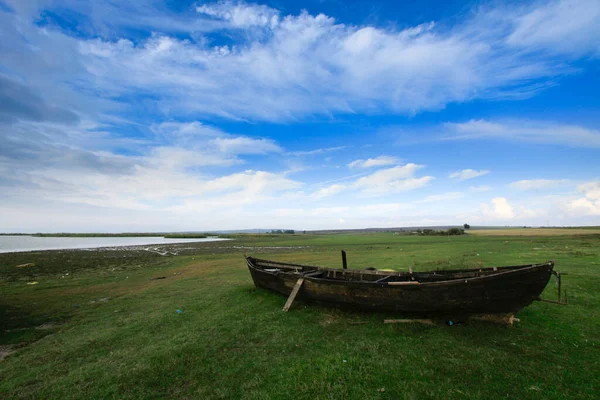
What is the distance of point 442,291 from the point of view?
295 inches

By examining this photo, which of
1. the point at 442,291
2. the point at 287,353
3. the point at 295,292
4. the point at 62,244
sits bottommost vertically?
the point at 287,353

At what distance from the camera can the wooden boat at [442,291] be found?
6965 millimetres

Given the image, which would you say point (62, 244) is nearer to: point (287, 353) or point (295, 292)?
point (295, 292)

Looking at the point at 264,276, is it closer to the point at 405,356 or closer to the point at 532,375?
the point at 405,356

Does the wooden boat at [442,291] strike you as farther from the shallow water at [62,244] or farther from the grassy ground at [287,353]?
the shallow water at [62,244]

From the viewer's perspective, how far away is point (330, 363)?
5.89 meters

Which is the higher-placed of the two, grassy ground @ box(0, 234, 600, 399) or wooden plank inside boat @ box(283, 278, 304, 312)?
wooden plank inside boat @ box(283, 278, 304, 312)

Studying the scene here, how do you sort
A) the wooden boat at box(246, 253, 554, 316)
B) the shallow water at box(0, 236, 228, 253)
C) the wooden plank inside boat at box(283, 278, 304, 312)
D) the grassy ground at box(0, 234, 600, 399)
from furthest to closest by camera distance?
the shallow water at box(0, 236, 228, 253) → the wooden plank inside boat at box(283, 278, 304, 312) → the wooden boat at box(246, 253, 554, 316) → the grassy ground at box(0, 234, 600, 399)

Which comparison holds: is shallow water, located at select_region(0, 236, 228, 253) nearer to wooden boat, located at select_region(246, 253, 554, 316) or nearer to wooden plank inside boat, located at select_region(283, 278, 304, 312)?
wooden plank inside boat, located at select_region(283, 278, 304, 312)

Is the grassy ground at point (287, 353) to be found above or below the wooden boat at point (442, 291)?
below

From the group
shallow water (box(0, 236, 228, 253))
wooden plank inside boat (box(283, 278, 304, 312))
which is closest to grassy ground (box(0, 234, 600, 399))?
wooden plank inside boat (box(283, 278, 304, 312))

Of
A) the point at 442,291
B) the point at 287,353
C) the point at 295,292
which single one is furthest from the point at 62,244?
the point at 442,291

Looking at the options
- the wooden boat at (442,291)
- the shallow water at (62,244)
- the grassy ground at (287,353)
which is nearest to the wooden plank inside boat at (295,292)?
the wooden boat at (442,291)

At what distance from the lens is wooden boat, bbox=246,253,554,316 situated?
696 cm
